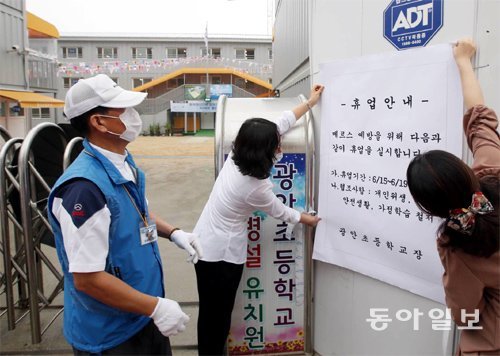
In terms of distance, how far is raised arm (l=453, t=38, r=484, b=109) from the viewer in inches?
66.2

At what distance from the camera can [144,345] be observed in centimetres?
179

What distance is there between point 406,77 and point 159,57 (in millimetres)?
34073

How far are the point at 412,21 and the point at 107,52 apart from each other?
115 feet

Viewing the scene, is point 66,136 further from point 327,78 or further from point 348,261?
point 348,261

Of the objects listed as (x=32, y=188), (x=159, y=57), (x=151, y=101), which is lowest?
(x=32, y=188)

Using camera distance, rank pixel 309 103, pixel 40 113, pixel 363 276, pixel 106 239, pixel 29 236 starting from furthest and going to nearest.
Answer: pixel 40 113
pixel 29 236
pixel 309 103
pixel 363 276
pixel 106 239

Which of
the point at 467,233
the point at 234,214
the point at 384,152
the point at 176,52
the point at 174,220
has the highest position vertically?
the point at 176,52

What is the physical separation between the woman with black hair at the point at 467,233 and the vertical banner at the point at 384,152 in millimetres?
464

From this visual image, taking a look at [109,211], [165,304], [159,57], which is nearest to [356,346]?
[165,304]

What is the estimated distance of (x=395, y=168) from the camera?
6.86 feet

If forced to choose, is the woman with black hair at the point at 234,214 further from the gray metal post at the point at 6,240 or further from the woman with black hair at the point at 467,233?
the gray metal post at the point at 6,240

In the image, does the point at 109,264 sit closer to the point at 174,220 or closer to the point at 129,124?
the point at 129,124

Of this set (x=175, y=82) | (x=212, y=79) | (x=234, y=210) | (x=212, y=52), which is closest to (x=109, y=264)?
(x=234, y=210)

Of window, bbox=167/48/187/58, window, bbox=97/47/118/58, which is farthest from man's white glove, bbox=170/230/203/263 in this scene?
window, bbox=97/47/118/58
